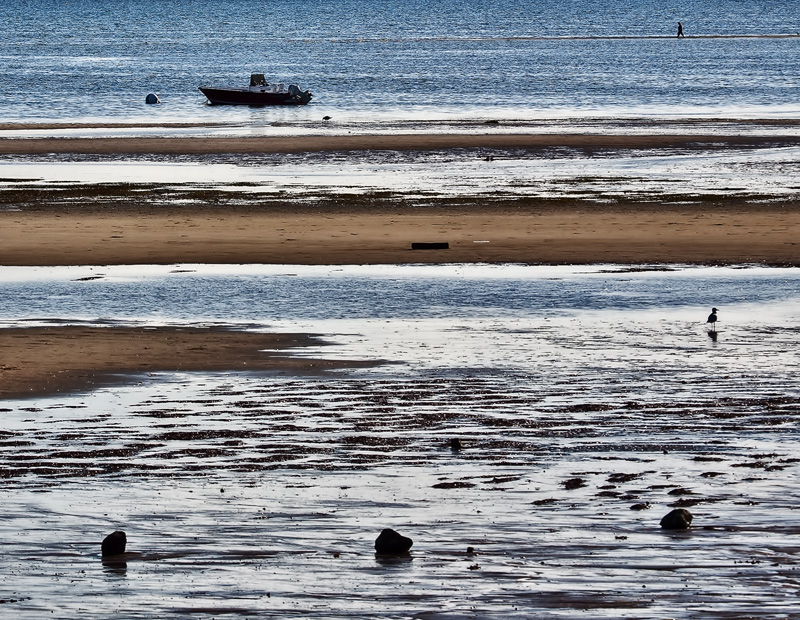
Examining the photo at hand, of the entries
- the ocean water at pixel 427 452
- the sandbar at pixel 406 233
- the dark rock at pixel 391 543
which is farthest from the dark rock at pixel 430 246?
the dark rock at pixel 391 543

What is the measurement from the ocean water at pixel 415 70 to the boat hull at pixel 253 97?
0.91 metres

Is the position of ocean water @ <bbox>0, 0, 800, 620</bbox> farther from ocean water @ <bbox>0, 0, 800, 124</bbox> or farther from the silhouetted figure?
ocean water @ <bbox>0, 0, 800, 124</bbox>

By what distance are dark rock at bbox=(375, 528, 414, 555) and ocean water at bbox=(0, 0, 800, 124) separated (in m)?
47.4

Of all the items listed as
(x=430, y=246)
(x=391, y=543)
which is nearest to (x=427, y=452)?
(x=391, y=543)

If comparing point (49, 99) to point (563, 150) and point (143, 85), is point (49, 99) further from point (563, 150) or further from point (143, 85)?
point (563, 150)

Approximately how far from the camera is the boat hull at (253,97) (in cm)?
6788

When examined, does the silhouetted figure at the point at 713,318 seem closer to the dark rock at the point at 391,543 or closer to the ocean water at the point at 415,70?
the dark rock at the point at 391,543

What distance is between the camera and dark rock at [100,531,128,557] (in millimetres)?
10578

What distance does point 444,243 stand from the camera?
26719 millimetres

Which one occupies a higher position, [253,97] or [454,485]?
[253,97]

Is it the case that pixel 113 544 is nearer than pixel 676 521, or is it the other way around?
pixel 113 544

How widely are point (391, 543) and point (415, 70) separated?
8328 centimetres

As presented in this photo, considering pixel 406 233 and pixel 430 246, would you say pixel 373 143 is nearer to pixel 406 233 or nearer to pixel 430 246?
pixel 406 233

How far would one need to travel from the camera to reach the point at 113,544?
10.6 metres
